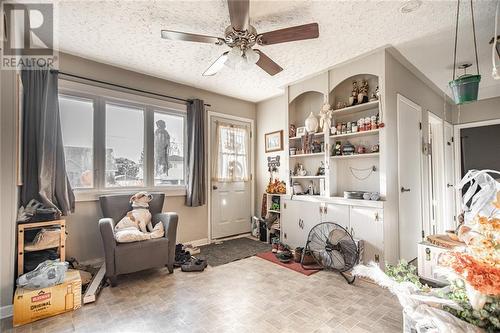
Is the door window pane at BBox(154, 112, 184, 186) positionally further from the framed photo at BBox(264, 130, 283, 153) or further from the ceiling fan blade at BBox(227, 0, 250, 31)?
the ceiling fan blade at BBox(227, 0, 250, 31)

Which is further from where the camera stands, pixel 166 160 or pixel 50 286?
pixel 166 160

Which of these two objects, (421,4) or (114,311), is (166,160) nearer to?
(114,311)

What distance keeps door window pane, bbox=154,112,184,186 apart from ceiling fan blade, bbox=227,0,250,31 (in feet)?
7.11

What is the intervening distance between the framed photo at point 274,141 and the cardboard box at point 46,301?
325cm

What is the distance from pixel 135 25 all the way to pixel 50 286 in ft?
7.88

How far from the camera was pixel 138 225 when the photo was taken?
9.09 ft

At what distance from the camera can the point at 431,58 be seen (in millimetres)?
2922

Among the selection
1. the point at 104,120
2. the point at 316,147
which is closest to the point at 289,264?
the point at 316,147

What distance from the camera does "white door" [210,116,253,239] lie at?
Answer: 13.3 ft

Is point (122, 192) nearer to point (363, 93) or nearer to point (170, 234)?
point (170, 234)

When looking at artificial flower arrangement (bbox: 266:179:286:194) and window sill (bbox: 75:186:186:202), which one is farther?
artificial flower arrangement (bbox: 266:179:286:194)


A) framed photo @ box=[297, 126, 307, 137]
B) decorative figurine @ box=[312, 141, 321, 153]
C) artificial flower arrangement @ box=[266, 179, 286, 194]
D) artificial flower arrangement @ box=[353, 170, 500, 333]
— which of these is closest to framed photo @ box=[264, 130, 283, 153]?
framed photo @ box=[297, 126, 307, 137]

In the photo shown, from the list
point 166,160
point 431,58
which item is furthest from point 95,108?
point 431,58

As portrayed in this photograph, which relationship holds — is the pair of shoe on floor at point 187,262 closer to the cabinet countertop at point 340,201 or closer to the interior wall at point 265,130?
the cabinet countertop at point 340,201
